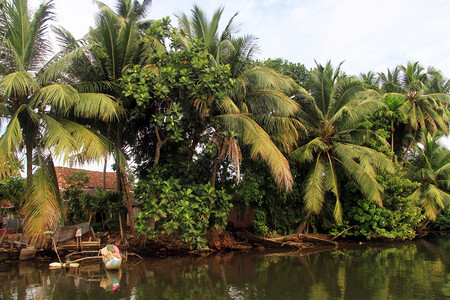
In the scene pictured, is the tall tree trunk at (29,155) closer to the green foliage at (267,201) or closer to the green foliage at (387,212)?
the green foliage at (267,201)

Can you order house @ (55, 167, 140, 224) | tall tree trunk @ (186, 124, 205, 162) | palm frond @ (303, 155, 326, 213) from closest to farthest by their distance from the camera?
1. tall tree trunk @ (186, 124, 205, 162)
2. palm frond @ (303, 155, 326, 213)
3. house @ (55, 167, 140, 224)

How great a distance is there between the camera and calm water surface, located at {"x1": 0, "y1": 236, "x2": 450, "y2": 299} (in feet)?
21.8

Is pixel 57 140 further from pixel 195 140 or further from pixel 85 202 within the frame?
pixel 85 202

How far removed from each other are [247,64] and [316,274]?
25.0ft

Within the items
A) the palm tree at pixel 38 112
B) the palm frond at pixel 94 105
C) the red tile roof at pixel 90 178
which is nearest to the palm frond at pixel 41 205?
the palm tree at pixel 38 112

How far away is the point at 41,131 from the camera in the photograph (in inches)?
364

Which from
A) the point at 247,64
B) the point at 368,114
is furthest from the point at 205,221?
the point at 368,114

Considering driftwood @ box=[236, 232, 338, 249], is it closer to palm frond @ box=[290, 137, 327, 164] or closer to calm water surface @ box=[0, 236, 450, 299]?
calm water surface @ box=[0, 236, 450, 299]

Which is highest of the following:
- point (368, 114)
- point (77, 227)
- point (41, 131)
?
point (368, 114)

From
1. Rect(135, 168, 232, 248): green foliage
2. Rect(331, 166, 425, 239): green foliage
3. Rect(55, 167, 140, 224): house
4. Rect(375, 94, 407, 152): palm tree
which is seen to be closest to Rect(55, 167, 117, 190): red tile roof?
Rect(55, 167, 140, 224): house

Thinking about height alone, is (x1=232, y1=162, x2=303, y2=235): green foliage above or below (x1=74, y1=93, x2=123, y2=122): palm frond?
below

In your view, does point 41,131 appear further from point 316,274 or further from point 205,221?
point 316,274

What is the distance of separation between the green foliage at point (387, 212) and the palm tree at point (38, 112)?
33.6 feet

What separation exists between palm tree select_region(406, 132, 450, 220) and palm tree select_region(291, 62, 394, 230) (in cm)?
390
